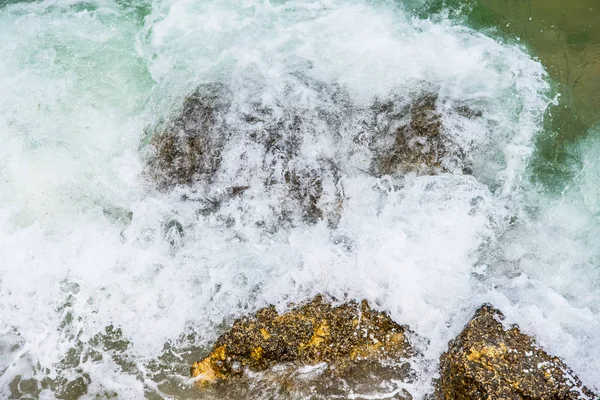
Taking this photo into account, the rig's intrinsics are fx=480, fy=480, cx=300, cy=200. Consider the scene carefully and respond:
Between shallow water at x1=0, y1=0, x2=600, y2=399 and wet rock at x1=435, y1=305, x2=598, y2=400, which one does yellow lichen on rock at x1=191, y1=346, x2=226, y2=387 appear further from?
wet rock at x1=435, y1=305, x2=598, y2=400

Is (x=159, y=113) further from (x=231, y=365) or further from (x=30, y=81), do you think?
(x=231, y=365)

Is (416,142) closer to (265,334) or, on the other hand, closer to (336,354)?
(336,354)

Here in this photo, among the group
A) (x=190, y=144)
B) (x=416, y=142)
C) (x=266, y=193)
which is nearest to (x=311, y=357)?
(x=266, y=193)

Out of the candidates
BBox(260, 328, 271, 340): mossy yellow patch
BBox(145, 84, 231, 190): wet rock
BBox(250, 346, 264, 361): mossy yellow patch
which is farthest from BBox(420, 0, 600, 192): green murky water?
BBox(250, 346, 264, 361): mossy yellow patch

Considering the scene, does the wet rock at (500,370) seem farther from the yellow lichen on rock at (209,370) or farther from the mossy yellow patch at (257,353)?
the yellow lichen on rock at (209,370)

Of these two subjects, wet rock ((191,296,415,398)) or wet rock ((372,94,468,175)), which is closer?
wet rock ((191,296,415,398))

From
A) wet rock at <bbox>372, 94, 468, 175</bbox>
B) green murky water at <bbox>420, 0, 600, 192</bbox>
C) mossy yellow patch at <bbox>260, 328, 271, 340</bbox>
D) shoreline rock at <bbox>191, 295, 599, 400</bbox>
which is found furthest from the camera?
green murky water at <bbox>420, 0, 600, 192</bbox>
